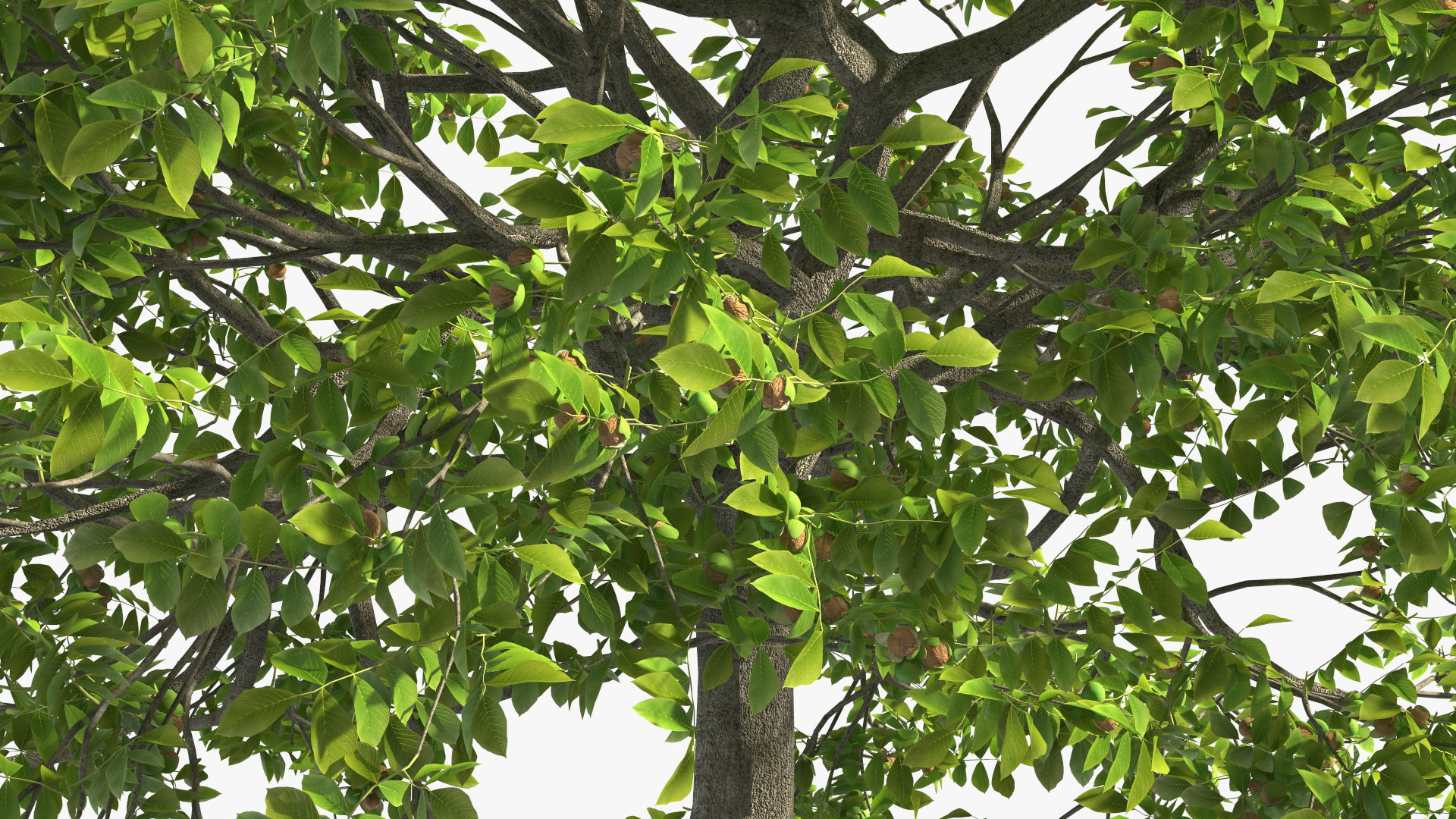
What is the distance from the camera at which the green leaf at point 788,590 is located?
1324 mm

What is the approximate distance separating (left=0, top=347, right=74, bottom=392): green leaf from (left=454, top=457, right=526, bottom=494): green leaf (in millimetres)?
493

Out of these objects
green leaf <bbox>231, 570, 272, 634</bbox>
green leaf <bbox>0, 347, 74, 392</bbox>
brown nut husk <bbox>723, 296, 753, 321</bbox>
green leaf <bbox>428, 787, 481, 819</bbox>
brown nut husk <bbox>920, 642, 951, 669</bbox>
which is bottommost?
green leaf <bbox>428, 787, 481, 819</bbox>

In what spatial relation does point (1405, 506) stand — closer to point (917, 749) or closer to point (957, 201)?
point (917, 749)

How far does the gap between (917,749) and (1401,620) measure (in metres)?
1.63

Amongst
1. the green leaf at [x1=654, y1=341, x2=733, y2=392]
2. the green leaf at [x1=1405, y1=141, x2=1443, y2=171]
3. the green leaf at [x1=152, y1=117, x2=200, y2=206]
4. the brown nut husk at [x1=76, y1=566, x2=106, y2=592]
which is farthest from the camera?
the brown nut husk at [x1=76, y1=566, x2=106, y2=592]

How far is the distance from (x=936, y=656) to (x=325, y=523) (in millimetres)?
1175

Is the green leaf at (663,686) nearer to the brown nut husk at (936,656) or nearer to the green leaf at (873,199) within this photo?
the brown nut husk at (936,656)

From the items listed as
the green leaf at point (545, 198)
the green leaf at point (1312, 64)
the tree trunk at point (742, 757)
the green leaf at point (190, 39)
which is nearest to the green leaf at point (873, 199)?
the green leaf at point (545, 198)

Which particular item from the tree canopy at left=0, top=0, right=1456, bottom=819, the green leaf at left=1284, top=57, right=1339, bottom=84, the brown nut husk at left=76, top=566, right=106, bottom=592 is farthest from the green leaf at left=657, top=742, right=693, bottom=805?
the brown nut husk at left=76, top=566, right=106, bottom=592

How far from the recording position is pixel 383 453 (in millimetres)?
2059

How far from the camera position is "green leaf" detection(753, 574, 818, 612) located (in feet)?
4.34

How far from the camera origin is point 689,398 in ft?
5.75

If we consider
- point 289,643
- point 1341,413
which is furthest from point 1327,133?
point 289,643

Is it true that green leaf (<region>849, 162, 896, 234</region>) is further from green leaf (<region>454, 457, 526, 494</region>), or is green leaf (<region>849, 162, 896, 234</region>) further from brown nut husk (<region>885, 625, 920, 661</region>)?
brown nut husk (<region>885, 625, 920, 661</region>)
